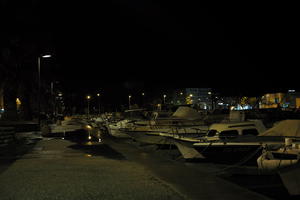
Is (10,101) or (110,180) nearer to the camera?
(110,180)

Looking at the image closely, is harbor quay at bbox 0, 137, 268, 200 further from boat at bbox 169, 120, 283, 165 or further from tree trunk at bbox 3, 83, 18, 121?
tree trunk at bbox 3, 83, 18, 121

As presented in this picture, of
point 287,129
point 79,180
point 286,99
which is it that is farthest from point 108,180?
point 286,99

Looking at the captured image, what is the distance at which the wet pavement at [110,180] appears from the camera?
29.8 feet

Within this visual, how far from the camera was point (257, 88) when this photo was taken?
271 feet

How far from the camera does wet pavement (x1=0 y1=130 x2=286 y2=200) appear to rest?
9.07m

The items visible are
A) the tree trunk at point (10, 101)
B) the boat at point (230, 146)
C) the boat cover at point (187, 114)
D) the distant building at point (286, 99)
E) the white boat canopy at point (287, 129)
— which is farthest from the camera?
the distant building at point (286, 99)

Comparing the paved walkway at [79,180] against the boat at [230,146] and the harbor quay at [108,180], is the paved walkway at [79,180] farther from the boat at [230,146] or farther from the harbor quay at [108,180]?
the boat at [230,146]

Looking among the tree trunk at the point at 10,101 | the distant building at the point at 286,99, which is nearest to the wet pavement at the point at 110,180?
the tree trunk at the point at 10,101

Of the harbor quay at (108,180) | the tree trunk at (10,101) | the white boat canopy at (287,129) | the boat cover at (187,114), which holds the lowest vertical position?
the harbor quay at (108,180)

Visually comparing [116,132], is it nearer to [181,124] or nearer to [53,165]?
[181,124]

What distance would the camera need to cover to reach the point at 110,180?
11.0m

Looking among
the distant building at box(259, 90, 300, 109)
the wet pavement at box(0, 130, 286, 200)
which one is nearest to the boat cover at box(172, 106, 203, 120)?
the wet pavement at box(0, 130, 286, 200)

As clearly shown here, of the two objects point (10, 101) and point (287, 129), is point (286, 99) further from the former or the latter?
point (287, 129)

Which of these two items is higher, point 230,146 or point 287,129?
point 287,129
